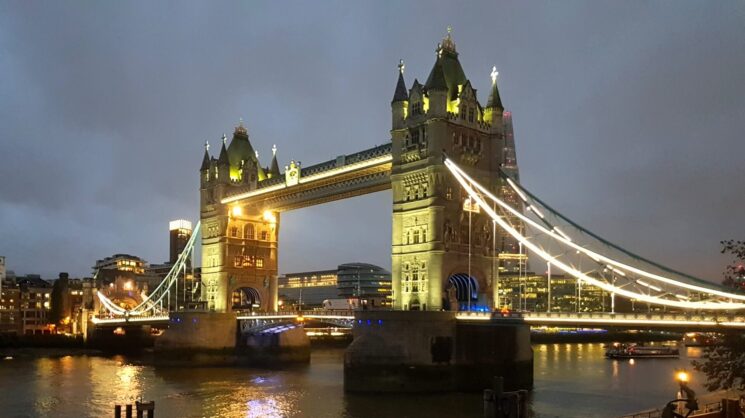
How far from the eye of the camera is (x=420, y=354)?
41719 mm

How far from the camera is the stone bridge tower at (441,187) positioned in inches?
1849

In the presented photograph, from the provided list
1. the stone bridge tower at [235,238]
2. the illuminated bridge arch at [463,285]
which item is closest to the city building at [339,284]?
the stone bridge tower at [235,238]

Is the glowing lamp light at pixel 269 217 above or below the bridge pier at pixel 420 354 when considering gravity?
above

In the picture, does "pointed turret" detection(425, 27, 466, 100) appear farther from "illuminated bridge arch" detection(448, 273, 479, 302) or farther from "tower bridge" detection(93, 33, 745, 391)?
"illuminated bridge arch" detection(448, 273, 479, 302)

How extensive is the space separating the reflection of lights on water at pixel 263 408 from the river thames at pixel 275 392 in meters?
0.05

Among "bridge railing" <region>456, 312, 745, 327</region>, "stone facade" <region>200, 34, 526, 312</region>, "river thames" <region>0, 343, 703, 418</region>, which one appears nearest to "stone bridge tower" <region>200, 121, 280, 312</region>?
"river thames" <region>0, 343, 703, 418</region>

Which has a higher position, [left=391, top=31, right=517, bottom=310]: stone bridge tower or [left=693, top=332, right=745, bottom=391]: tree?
[left=391, top=31, right=517, bottom=310]: stone bridge tower

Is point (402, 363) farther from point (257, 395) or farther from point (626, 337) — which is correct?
point (626, 337)

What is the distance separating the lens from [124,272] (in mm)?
105125

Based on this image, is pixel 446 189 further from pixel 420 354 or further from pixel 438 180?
pixel 420 354

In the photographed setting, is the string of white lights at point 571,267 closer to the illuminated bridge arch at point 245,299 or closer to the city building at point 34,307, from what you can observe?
the illuminated bridge arch at point 245,299

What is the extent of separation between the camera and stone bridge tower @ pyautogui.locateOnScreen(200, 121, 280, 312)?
7194cm

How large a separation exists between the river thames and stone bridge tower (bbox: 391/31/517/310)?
7.65m

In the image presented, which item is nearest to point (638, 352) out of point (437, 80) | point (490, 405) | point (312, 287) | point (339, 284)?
point (437, 80)
